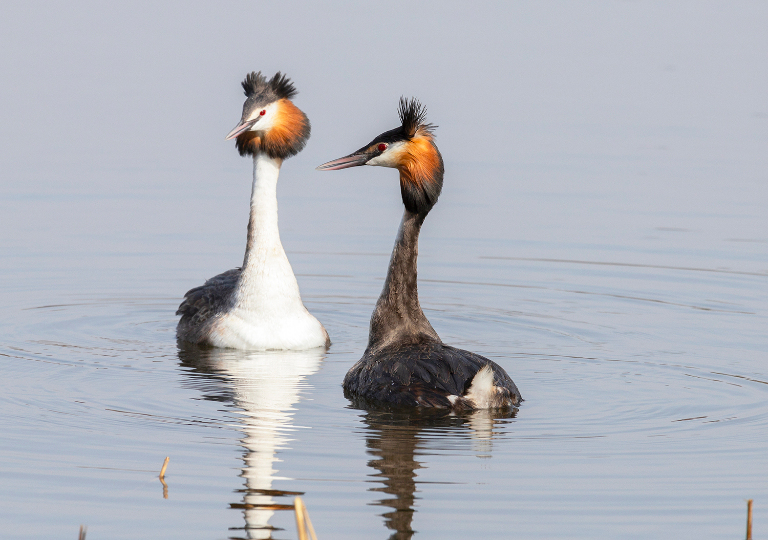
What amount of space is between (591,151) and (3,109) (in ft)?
29.6

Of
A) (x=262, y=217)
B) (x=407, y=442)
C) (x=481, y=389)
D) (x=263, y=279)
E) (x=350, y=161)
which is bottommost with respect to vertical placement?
(x=407, y=442)

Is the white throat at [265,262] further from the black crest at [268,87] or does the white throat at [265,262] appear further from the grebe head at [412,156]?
the grebe head at [412,156]

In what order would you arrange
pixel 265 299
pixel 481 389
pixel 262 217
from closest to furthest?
pixel 481 389
pixel 265 299
pixel 262 217

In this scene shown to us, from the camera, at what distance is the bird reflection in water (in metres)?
6.52

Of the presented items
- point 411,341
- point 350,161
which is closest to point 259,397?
point 411,341

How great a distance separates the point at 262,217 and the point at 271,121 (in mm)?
825

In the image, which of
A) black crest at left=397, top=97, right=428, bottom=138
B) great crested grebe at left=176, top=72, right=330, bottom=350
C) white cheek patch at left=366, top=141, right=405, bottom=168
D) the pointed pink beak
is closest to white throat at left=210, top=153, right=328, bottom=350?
great crested grebe at left=176, top=72, right=330, bottom=350

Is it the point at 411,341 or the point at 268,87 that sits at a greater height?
the point at 268,87

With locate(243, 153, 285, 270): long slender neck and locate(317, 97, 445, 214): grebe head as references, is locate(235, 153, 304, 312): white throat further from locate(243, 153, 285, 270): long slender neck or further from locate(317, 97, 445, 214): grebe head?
locate(317, 97, 445, 214): grebe head

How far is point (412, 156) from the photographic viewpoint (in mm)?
8805

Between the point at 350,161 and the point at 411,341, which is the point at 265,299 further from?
the point at 411,341

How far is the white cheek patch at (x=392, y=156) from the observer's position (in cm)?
880

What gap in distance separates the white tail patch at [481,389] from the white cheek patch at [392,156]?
1682 mm

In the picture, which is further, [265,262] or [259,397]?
[265,262]
